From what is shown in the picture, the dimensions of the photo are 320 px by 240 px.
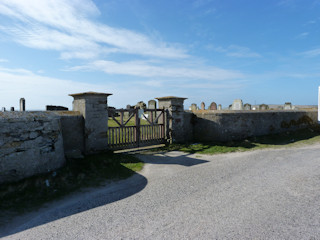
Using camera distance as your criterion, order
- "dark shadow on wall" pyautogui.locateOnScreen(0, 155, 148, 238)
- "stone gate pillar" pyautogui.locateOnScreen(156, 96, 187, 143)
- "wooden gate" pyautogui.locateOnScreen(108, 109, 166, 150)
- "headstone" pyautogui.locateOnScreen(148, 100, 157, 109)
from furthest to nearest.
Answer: "headstone" pyautogui.locateOnScreen(148, 100, 157, 109), "stone gate pillar" pyautogui.locateOnScreen(156, 96, 187, 143), "wooden gate" pyautogui.locateOnScreen(108, 109, 166, 150), "dark shadow on wall" pyautogui.locateOnScreen(0, 155, 148, 238)

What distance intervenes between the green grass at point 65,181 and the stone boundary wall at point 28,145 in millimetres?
228

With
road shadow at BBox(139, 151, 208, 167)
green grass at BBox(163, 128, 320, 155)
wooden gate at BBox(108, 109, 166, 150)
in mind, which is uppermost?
wooden gate at BBox(108, 109, 166, 150)

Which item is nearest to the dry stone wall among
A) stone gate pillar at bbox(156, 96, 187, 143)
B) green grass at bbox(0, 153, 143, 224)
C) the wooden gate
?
green grass at bbox(0, 153, 143, 224)

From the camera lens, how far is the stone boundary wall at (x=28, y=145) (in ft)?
14.9

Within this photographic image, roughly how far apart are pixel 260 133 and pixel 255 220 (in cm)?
892

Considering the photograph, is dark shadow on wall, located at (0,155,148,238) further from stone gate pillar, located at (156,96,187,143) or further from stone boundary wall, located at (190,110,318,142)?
stone boundary wall, located at (190,110,318,142)

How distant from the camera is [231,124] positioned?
10086mm

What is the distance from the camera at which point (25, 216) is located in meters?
3.55

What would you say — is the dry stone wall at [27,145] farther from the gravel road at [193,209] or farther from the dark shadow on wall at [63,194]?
the gravel road at [193,209]

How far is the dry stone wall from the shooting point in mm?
4539

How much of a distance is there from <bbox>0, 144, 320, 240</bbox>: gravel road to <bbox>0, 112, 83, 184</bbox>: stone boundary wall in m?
1.48

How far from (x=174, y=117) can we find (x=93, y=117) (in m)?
3.92

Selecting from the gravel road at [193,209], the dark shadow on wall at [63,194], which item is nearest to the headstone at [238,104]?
the gravel road at [193,209]

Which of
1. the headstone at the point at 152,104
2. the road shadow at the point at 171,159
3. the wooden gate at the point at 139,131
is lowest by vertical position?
the road shadow at the point at 171,159
